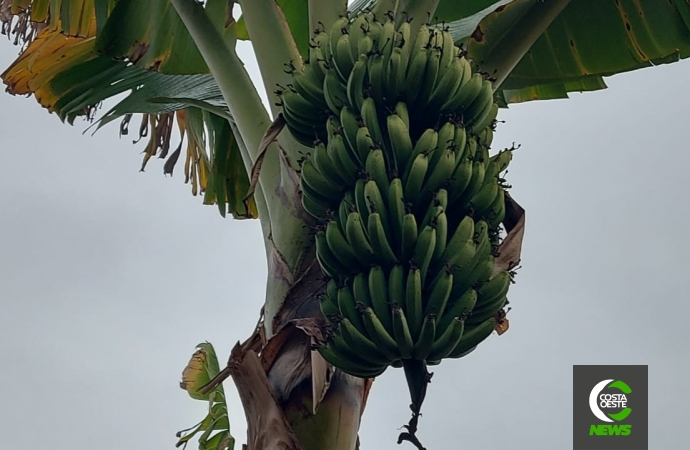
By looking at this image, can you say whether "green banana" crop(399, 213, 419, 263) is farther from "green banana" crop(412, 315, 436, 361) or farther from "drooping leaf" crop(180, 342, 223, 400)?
"drooping leaf" crop(180, 342, 223, 400)

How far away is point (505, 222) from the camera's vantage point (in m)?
1.77

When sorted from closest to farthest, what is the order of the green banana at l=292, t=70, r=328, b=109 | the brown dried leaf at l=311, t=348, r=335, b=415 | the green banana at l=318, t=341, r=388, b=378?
1. the green banana at l=318, t=341, r=388, b=378
2. the brown dried leaf at l=311, t=348, r=335, b=415
3. the green banana at l=292, t=70, r=328, b=109

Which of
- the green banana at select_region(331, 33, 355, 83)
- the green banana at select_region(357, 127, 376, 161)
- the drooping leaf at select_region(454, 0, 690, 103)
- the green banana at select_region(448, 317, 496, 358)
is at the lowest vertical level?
the green banana at select_region(448, 317, 496, 358)

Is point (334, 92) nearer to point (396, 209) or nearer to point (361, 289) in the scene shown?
point (396, 209)

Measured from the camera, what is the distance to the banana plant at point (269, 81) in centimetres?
158

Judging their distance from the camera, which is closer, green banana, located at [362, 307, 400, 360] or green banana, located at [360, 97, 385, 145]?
green banana, located at [362, 307, 400, 360]

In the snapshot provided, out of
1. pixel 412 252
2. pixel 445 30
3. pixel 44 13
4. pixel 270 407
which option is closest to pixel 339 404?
pixel 270 407

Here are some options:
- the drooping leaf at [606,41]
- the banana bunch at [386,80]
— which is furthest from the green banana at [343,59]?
the drooping leaf at [606,41]

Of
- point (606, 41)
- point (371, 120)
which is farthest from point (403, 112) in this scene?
point (606, 41)

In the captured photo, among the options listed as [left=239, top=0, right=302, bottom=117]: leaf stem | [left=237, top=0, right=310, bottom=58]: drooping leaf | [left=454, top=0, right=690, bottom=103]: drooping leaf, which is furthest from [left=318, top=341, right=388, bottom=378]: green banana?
[left=237, top=0, right=310, bottom=58]: drooping leaf

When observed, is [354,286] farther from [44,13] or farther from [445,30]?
[44,13]

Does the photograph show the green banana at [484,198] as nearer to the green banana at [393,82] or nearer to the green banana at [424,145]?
the green banana at [424,145]

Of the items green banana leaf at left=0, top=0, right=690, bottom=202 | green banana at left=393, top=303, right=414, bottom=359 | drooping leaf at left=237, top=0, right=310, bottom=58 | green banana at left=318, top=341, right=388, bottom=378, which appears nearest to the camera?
green banana at left=393, top=303, right=414, bottom=359

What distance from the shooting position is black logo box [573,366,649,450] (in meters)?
2.93
